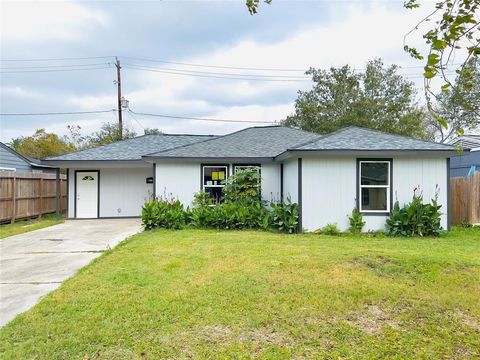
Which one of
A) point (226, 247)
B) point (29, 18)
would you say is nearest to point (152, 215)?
point (226, 247)

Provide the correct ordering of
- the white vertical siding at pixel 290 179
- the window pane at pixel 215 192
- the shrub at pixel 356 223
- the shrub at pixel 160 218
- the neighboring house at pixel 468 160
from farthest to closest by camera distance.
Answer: the neighboring house at pixel 468 160 → the window pane at pixel 215 192 → the shrub at pixel 160 218 → the white vertical siding at pixel 290 179 → the shrub at pixel 356 223

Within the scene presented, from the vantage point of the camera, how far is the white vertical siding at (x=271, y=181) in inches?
464

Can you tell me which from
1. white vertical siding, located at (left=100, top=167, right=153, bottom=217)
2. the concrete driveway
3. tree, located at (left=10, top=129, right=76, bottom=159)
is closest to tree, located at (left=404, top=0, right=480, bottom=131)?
the concrete driveway

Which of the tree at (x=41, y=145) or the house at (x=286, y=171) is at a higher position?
the tree at (x=41, y=145)

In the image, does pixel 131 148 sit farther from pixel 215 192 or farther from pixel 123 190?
pixel 215 192

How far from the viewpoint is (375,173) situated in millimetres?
9672

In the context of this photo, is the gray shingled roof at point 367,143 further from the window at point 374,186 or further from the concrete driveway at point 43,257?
the concrete driveway at point 43,257

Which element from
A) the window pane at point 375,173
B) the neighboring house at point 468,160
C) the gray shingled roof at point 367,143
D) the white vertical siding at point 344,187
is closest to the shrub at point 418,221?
the white vertical siding at point 344,187

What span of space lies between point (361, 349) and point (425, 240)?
6.36 m

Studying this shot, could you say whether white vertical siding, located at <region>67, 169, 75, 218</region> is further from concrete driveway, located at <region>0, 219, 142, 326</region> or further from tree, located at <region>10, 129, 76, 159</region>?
tree, located at <region>10, 129, 76, 159</region>

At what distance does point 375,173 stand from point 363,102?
17.2 m

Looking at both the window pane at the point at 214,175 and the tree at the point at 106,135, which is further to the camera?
the tree at the point at 106,135

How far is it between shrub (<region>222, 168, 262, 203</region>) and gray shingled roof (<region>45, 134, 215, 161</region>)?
14.1 ft

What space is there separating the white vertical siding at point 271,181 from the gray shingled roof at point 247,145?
492 mm
